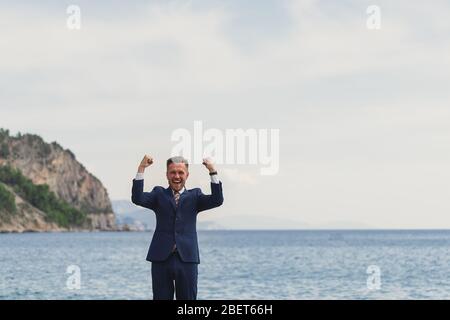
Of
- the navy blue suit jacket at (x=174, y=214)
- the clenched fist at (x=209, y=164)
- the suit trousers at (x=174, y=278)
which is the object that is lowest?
the suit trousers at (x=174, y=278)

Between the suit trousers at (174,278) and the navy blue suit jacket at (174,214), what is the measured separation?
73 mm

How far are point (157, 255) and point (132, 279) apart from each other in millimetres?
72213

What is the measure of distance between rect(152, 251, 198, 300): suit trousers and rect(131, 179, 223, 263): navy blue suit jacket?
0.24 ft

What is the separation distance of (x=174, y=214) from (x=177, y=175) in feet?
1.44

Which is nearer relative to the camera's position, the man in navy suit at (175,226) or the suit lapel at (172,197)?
the man in navy suit at (175,226)

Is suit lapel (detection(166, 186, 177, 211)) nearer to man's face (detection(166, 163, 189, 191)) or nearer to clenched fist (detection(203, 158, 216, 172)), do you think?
man's face (detection(166, 163, 189, 191))

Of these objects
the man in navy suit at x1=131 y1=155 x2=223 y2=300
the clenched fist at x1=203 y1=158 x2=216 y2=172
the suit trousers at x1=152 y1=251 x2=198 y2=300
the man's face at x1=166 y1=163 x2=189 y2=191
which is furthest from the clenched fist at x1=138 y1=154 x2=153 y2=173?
the suit trousers at x1=152 y1=251 x2=198 y2=300

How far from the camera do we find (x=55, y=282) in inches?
3063

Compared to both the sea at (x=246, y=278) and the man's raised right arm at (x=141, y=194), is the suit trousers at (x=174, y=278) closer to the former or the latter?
the man's raised right arm at (x=141, y=194)

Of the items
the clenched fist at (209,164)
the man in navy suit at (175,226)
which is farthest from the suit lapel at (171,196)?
the clenched fist at (209,164)

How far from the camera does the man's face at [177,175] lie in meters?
8.52

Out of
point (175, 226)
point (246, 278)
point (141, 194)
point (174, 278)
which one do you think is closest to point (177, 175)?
point (141, 194)
